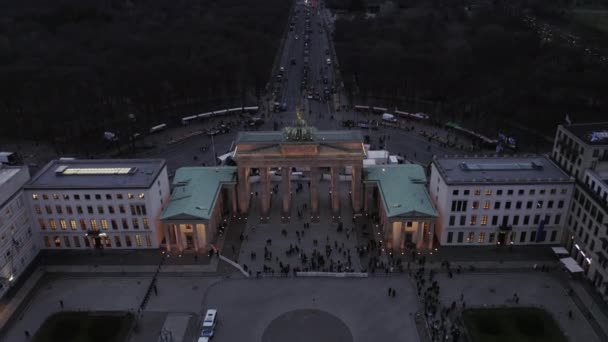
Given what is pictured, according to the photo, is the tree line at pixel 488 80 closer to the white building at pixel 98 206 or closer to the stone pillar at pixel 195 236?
the stone pillar at pixel 195 236

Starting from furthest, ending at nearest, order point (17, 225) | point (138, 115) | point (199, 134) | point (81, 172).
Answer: point (138, 115)
point (199, 134)
point (81, 172)
point (17, 225)

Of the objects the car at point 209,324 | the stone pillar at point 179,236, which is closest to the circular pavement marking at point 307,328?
the car at point 209,324

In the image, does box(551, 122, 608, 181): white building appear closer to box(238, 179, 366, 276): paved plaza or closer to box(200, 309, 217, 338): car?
box(238, 179, 366, 276): paved plaza

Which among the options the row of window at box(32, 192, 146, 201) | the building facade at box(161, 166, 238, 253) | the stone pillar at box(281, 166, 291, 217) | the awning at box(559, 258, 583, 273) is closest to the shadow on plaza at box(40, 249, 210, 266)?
the building facade at box(161, 166, 238, 253)

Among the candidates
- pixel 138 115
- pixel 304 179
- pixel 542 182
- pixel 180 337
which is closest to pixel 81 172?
pixel 180 337

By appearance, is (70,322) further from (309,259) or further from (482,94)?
(482,94)

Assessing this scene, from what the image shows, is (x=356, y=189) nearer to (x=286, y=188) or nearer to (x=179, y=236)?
(x=286, y=188)
